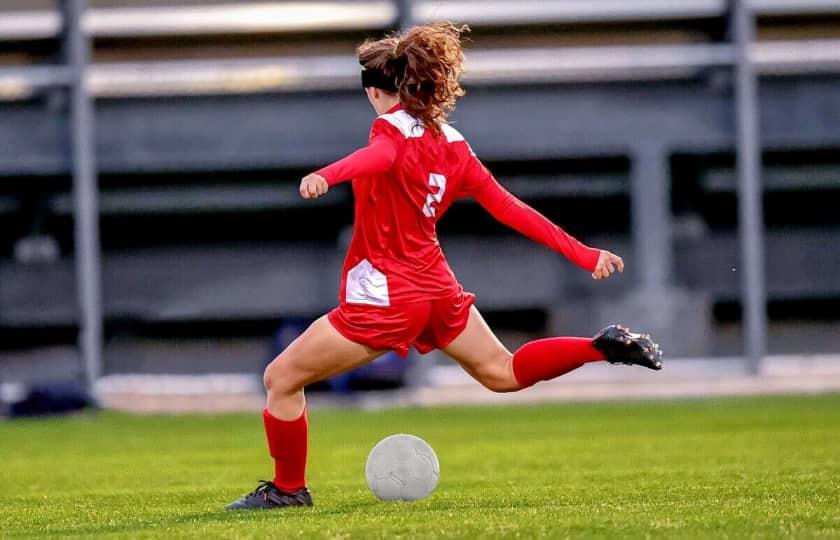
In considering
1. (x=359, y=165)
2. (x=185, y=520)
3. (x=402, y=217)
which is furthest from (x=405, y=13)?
(x=359, y=165)

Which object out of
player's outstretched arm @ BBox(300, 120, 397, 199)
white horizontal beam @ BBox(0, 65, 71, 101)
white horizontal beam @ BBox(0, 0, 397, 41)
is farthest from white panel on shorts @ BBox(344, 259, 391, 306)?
white horizontal beam @ BBox(0, 65, 71, 101)

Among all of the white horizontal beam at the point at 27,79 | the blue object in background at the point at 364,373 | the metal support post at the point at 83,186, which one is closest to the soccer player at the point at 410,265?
the blue object in background at the point at 364,373

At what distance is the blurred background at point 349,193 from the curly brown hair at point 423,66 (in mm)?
11384

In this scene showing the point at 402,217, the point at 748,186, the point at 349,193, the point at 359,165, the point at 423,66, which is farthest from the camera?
the point at 349,193

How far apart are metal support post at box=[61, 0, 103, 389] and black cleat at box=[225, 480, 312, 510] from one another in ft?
38.9

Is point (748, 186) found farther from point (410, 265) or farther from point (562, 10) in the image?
point (410, 265)

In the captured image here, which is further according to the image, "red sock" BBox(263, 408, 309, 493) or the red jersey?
"red sock" BBox(263, 408, 309, 493)

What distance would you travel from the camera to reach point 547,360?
6.32 meters

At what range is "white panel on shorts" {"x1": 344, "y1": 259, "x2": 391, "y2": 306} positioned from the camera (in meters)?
6.05

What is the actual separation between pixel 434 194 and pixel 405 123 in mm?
309

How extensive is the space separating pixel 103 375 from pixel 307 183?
1411 centimetres

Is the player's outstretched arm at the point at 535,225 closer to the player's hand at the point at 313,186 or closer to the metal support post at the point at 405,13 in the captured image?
the player's hand at the point at 313,186

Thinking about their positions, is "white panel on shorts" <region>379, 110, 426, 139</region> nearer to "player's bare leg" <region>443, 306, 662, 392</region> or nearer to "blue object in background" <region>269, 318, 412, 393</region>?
"player's bare leg" <region>443, 306, 662, 392</region>

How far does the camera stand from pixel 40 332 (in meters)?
19.2
